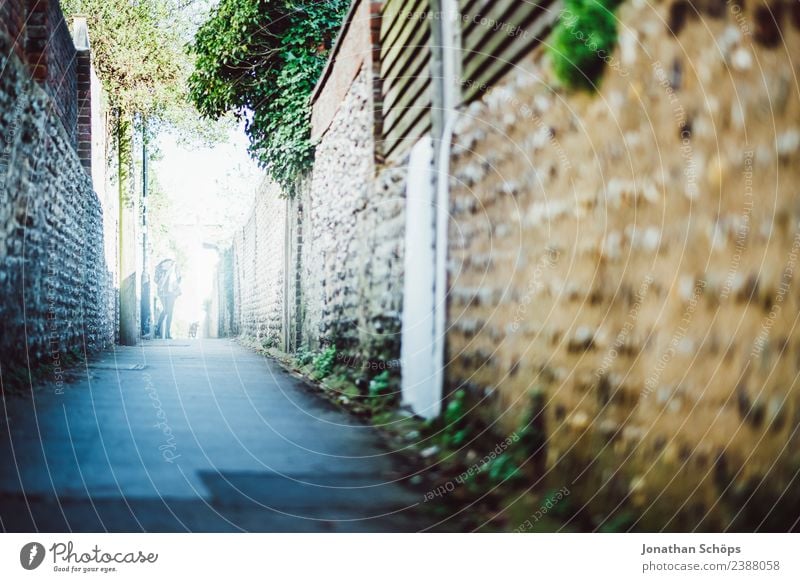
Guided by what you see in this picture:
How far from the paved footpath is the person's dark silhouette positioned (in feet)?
1.54

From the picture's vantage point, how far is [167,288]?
3.13 m

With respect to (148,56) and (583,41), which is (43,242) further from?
(583,41)

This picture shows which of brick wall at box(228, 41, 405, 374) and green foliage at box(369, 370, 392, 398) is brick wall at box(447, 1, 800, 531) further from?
brick wall at box(228, 41, 405, 374)

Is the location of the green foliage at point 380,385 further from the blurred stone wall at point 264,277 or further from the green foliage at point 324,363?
the blurred stone wall at point 264,277

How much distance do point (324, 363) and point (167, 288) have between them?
43.1 inches

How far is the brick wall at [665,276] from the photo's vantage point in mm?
1412

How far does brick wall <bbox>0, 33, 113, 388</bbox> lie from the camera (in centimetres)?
288

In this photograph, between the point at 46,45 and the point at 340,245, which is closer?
the point at 46,45

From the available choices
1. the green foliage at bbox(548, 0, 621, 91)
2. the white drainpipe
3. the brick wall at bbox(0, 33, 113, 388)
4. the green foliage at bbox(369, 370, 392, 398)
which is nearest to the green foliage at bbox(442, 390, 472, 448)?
the white drainpipe

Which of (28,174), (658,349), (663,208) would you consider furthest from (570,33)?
(28,174)

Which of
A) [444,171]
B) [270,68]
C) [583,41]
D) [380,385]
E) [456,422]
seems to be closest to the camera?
[583,41]

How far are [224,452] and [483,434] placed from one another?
0.86m

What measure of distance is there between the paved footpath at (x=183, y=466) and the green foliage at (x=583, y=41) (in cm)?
131

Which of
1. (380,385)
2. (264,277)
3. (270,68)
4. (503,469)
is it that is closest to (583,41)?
(503,469)
